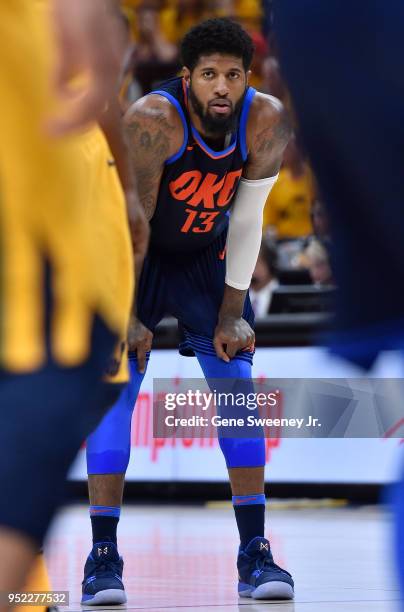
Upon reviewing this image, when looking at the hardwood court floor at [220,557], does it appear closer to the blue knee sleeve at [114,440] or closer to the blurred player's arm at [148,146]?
the blue knee sleeve at [114,440]

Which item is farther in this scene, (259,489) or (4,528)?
(259,489)

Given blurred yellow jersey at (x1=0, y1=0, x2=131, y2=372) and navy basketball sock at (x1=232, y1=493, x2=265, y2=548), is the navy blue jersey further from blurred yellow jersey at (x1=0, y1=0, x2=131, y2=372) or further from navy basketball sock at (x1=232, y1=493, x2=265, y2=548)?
blurred yellow jersey at (x1=0, y1=0, x2=131, y2=372)

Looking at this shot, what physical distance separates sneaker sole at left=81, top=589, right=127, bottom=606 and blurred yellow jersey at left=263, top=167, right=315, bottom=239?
Result: 6855 millimetres

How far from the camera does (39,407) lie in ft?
5.55

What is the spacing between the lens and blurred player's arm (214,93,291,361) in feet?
14.8

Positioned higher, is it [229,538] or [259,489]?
[259,489]

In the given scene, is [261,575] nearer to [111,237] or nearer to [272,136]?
[272,136]

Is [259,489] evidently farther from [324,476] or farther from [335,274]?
[324,476]

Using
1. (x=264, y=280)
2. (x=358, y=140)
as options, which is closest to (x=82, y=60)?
(x=358, y=140)

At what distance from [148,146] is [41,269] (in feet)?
8.81

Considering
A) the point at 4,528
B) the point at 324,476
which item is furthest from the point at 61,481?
the point at 324,476

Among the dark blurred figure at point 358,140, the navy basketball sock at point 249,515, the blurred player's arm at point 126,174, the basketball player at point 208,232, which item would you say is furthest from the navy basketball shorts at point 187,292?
the dark blurred figure at point 358,140

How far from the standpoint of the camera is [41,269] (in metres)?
1.71

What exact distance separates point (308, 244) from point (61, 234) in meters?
8.03
